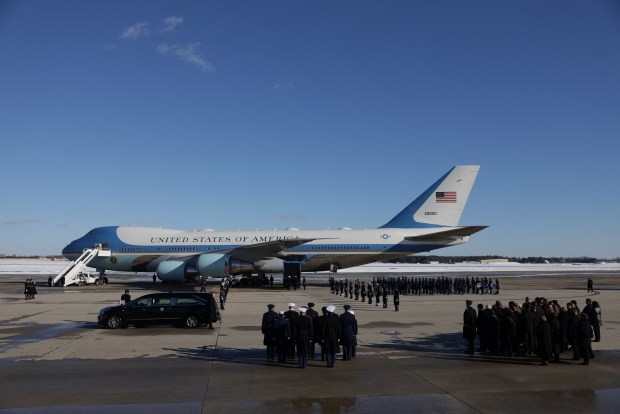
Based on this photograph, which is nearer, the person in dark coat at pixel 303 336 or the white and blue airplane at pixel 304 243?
the person in dark coat at pixel 303 336

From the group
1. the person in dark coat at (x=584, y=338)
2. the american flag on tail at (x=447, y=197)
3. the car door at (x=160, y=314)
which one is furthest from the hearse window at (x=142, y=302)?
the american flag on tail at (x=447, y=197)

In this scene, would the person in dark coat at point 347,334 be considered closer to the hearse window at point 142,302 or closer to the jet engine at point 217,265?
the hearse window at point 142,302

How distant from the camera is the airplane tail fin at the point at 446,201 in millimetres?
46562

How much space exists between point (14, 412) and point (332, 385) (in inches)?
208

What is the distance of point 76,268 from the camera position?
45.8 meters

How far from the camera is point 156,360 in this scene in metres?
12.7

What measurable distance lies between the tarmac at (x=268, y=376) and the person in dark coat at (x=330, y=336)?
0.28 m

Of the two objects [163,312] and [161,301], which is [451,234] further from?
[163,312]

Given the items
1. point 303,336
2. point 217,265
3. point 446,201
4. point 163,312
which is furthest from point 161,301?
point 446,201

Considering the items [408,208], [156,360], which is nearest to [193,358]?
[156,360]

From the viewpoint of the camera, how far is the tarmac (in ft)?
28.3

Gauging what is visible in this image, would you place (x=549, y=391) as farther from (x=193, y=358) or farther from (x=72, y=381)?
(x=72, y=381)

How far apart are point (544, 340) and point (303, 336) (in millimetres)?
5437

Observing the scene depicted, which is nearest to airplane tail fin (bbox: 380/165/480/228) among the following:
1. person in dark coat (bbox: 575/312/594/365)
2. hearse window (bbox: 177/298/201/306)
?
hearse window (bbox: 177/298/201/306)
